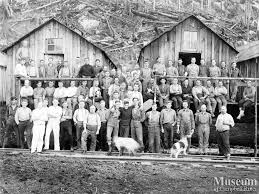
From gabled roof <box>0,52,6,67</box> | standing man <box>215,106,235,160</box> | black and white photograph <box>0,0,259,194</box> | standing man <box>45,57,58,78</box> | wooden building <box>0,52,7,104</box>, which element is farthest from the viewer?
wooden building <box>0,52,7,104</box>

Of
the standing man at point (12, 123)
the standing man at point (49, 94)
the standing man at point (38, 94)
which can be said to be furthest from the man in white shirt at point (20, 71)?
the standing man at point (49, 94)

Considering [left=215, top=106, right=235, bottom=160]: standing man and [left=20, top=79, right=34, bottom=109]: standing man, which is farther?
[left=20, top=79, right=34, bottom=109]: standing man

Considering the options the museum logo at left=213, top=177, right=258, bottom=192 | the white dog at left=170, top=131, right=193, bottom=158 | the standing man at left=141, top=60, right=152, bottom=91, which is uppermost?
the standing man at left=141, top=60, right=152, bottom=91

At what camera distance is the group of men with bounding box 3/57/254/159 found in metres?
15.0

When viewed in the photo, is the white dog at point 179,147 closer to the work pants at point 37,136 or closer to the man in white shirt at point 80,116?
the man in white shirt at point 80,116

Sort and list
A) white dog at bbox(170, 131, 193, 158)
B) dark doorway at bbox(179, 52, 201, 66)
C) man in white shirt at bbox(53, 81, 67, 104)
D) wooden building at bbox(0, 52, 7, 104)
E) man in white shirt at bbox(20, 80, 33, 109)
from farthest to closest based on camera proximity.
→ dark doorway at bbox(179, 52, 201, 66), wooden building at bbox(0, 52, 7, 104), man in white shirt at bbox(20, 80, 33, 109), man in white shirt at bbox(53, 81, 67, 104), white dog at bbox(170, 131, 193, 158)

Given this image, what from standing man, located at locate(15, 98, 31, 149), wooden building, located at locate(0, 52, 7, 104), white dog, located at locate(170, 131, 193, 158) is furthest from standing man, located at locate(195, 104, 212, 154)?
wooden building, located at locate(0, 52, 7, 104)

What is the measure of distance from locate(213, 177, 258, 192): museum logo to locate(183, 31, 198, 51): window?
985cm

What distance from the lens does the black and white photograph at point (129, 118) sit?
11.1 m

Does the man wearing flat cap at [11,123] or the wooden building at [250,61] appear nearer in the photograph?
the man wearing flat cap at [11,123]

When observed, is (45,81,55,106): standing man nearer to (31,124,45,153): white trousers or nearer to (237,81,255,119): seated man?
(31,124,45,153): white trousers

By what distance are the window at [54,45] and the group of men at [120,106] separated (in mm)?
2050

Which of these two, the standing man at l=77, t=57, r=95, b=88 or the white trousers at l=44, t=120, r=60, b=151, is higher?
the standing man at l=77, t=57, r=95, b=88

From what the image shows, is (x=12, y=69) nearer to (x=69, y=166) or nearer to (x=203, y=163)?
(x=69, y=166)
